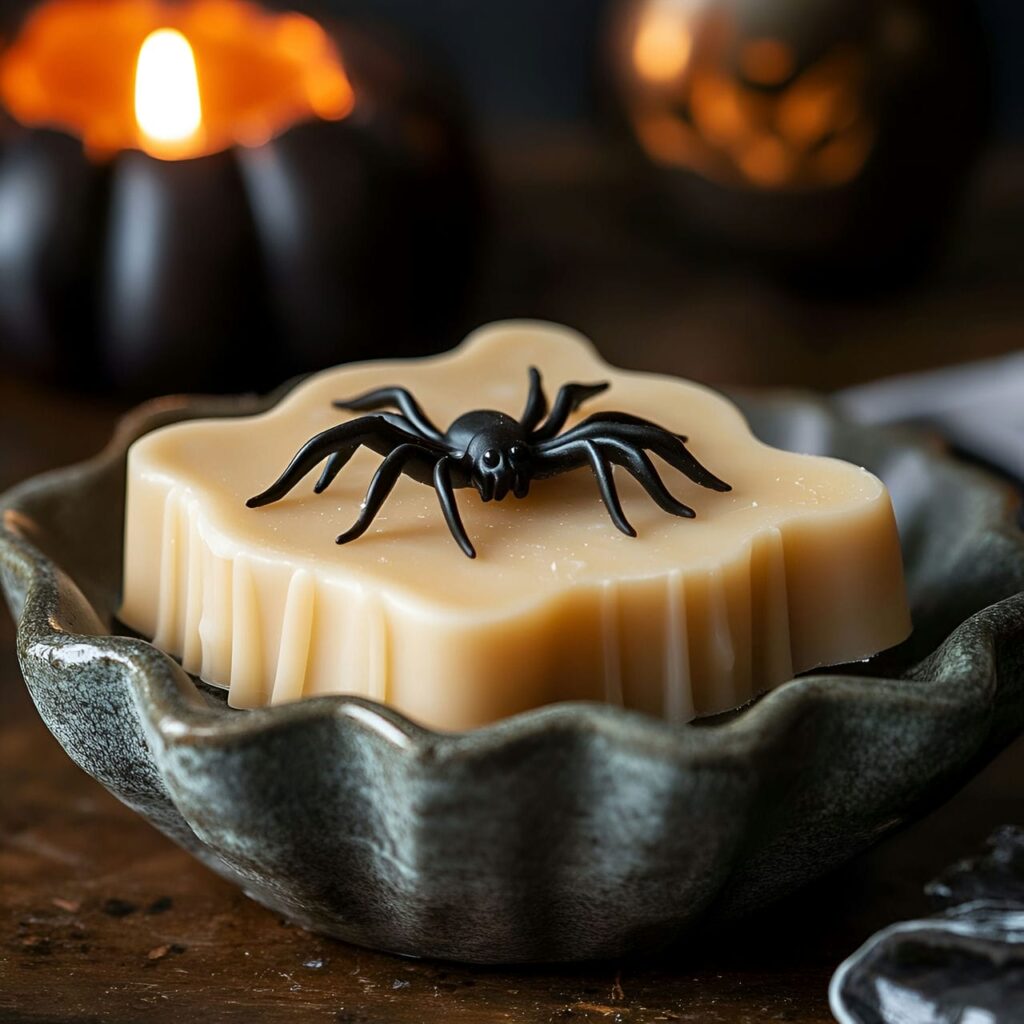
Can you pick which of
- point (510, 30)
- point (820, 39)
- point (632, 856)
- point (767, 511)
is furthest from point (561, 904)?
point (510, 30)

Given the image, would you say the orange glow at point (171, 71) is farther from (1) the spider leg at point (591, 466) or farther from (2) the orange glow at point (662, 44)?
(1) the spider leg at point (591, 466)

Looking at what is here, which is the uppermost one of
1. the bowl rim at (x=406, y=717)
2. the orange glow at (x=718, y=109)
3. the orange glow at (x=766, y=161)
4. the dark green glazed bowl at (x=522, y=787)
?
the orange glow at (x=718, y=109)

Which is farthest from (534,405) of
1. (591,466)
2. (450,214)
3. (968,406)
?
(450,214)

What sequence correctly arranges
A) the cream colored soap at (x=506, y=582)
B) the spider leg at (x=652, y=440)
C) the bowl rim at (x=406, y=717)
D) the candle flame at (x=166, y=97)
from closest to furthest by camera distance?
the bowl rim at (x=406, y=717) → the cream colored soap at (x=506, y=582) → the spider leg at (x=652, y=440) → the candle flame at (x=166, y=97)

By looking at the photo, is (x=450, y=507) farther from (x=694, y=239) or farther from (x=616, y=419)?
(x=694, y=239)

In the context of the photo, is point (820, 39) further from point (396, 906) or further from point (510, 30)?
point (396, 906)

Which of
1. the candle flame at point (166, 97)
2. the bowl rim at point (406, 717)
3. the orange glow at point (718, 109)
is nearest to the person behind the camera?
the bowl rim at point (406, 717)

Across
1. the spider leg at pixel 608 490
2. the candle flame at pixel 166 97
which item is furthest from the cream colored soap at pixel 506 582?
the candle flame at pixel 166 97
